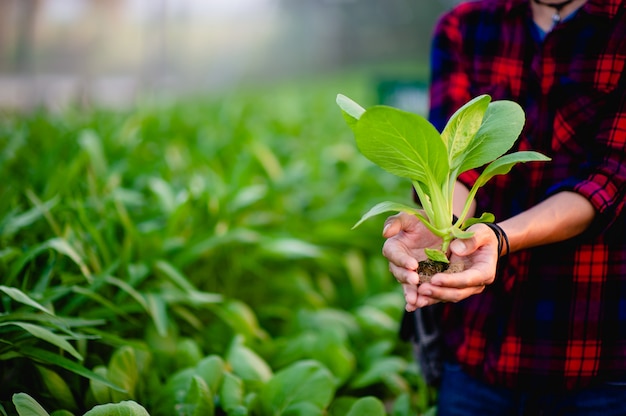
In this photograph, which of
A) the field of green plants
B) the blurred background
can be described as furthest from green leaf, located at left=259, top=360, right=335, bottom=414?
the blurred background

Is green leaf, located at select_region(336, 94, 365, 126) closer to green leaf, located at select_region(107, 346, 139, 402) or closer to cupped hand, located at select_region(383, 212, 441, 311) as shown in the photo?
cupped hand, located at select_region(383, 212, 441, 311)

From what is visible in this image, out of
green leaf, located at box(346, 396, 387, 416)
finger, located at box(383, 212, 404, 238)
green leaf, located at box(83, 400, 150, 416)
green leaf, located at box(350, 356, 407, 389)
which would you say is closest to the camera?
finger, located at box(383, 212, 404, 238)

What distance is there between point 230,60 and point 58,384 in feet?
31.9

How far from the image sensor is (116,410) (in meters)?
1.30

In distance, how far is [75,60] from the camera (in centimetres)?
632

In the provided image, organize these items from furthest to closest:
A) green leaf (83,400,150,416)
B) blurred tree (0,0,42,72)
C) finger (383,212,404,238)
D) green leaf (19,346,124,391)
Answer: blurred tree (0,0,42,72)
green leaf (19,346,124,391)
green leaf (83,400,150,416)
finger (383,212,404,238)

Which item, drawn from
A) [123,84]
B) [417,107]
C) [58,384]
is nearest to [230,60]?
[123,84]

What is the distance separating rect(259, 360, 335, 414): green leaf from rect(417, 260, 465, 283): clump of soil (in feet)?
2.04

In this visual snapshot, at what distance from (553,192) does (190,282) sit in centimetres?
139

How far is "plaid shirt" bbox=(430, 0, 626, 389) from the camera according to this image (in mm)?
1322

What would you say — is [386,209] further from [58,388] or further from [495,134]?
[58,388]

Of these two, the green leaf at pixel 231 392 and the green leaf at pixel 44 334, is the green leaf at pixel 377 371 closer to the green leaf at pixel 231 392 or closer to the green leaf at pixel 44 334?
the green leaf at pixel 231 392

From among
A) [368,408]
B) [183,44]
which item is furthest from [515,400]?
[183,44]

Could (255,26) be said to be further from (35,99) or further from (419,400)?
(419,400)
